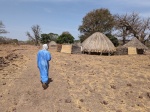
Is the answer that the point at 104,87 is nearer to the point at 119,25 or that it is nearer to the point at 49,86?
the point at 49,86

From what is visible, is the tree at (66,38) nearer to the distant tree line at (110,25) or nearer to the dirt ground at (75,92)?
the distant tree line at (110,25)

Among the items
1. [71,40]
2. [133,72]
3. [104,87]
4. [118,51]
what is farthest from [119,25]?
[104,87]

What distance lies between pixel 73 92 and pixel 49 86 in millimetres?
1001

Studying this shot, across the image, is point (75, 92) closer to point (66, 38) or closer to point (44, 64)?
point (44, 64)

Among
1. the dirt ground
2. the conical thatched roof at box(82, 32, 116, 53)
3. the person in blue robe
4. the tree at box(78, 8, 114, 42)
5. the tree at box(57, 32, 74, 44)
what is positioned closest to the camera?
the dirt ground

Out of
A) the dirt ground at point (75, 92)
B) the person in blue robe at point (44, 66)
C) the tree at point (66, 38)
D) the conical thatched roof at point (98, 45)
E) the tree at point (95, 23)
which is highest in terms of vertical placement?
the tree at point (95, 23)

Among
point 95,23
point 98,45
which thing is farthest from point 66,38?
point 98,45

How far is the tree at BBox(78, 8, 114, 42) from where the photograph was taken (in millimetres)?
51375

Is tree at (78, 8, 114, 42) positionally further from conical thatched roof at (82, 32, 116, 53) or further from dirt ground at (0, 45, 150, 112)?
dirt ground at (0, 45, 150, 112)

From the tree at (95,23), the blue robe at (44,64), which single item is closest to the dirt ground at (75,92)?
the blue robe at (44,64)

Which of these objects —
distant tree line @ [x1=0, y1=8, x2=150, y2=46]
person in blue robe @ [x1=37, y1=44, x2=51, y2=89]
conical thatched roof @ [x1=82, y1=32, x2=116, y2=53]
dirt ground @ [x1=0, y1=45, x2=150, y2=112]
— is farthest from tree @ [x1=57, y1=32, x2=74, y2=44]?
person in blue robe @ [x1=37, y1=44, x2=51, y2=89]

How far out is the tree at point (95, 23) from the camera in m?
51.4

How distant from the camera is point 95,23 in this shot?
51938 millimetres

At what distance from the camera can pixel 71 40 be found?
57.6m
